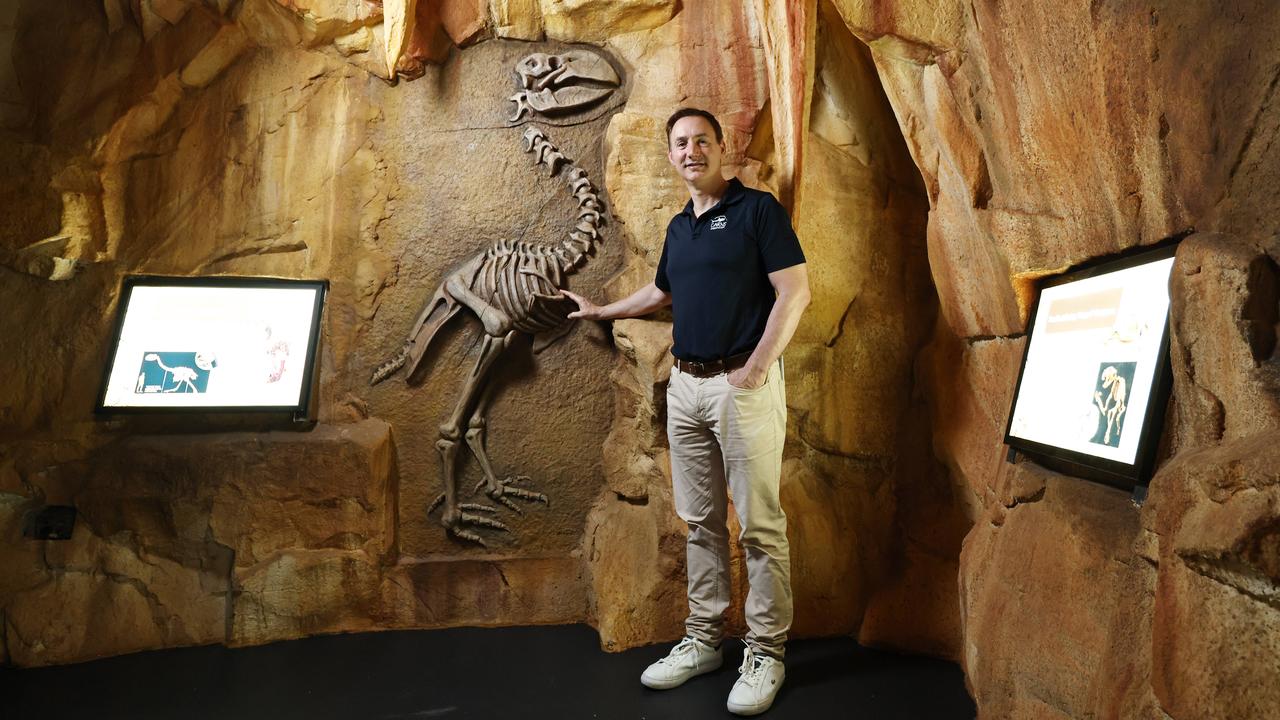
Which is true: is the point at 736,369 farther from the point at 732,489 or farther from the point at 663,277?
the point at 663,277

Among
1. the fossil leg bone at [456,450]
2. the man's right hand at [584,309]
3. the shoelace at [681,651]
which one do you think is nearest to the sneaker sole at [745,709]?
the shoelace at [681,651]

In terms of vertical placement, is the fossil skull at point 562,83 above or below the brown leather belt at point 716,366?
above

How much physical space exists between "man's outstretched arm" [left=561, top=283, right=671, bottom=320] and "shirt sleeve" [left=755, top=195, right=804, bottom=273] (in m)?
0.68

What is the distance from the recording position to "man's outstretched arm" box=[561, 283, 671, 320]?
337 centimetres

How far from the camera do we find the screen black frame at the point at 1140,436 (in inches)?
71.6

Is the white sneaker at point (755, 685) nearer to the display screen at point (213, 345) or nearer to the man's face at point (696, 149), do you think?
the man's face at point (696, 149)

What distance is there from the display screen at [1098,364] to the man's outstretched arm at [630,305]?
4.96 ft

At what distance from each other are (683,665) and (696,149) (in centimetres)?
205

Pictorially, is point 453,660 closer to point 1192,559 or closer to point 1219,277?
point 1192,559

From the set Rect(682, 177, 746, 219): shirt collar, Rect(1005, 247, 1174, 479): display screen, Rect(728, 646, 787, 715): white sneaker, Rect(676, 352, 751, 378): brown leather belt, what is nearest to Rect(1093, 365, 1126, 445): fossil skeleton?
Rect(1005, 247, 1174, 479): display screen

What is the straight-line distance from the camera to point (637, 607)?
3529mm

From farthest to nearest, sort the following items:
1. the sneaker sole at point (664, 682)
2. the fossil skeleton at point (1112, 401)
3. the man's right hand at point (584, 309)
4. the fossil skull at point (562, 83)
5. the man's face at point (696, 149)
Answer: the fossil skull at point (562, 83) → the man's right hand at point (584, 309) → the sneaker sole at point (664, 682) → the man's face at point (696, 149) → the fossil skeleton at point (1112, 401)

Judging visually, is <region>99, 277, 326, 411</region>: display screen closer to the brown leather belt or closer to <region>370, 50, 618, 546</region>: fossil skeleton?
<region>370, 50, 618, 546</region>: fossil skeleton

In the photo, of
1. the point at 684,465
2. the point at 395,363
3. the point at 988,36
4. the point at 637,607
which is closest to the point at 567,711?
the point at 637,607
